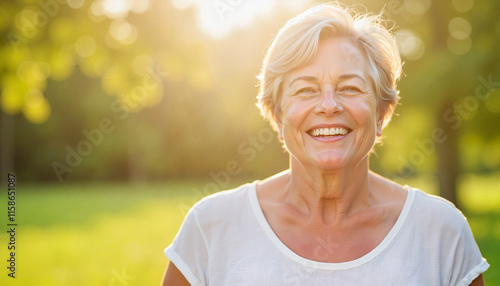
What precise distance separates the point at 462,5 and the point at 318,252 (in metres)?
10.0

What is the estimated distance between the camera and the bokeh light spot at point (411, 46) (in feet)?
37.2

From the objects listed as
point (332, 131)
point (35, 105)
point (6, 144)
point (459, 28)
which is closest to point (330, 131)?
point (332, 131)

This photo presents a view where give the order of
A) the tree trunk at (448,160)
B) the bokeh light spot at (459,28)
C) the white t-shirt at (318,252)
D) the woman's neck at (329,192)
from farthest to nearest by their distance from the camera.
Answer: the tree trunk at (448,160)
the bokeh light spot at (459,28)
the woman's neck at (329,192)
the white t-shirt at (318,252)

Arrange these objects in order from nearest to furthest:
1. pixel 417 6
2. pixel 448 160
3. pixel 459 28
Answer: pixel 459 28
pixel 417 6
pixel 448 160

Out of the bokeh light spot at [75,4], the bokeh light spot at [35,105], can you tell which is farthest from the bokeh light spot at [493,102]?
the bokeh light spot at [35,105]

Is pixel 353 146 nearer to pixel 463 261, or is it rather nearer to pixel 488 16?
pixel 463 261

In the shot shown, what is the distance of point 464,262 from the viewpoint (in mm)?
2578

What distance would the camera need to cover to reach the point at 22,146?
34094 mm

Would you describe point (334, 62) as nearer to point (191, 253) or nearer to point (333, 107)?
point (333, 107)

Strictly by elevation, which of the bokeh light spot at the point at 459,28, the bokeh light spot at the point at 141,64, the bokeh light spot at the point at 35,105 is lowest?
the bokeh light spot at the point at 35,105

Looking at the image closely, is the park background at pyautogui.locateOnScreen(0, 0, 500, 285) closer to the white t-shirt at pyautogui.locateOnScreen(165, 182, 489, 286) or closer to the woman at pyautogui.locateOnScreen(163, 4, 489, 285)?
the woman at pyautogui.locateOnScreen(163, 4, 489, 285)

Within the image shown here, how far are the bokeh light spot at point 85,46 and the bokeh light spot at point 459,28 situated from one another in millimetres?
7489

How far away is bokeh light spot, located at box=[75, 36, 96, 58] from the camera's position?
6.04m

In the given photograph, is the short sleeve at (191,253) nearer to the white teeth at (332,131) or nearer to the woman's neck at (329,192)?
the woman's neck at (329,192)
